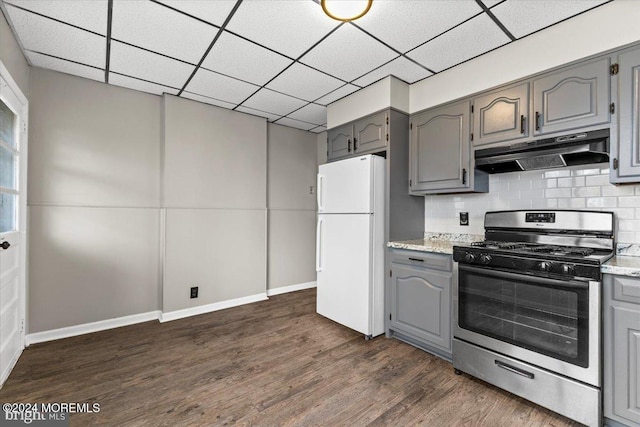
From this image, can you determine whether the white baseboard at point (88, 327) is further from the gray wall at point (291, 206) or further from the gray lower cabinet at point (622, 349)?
the gray lower cabinet at point (622, 349)

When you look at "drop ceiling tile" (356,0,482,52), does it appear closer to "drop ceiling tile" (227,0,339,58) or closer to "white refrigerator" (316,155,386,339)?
"drop ceiling tile" (227,0,339,58)

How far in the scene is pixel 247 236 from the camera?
4.03 m

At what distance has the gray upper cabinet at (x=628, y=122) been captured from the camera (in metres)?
1.78

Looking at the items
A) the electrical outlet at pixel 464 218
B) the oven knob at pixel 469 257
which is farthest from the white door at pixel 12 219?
the electrical outlet at pixel 464 218

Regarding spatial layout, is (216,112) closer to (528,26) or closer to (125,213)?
(125,213)

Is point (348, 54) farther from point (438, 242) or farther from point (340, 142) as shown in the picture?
point (438, 242)

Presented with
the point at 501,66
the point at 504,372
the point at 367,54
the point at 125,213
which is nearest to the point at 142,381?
the point at 125,213

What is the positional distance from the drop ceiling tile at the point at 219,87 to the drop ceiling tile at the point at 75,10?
850mm

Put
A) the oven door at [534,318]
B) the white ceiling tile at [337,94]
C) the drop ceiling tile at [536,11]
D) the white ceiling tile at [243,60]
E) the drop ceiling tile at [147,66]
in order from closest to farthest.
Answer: the oven door at [534,318], the drop ceiling tile at [536,11], the white ceiling tile at [243,60], the drop ceiling tile at [147,66], the white ceiling tile at [337,94]

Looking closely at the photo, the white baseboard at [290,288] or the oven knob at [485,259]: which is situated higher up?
the oven knob at [485,259]

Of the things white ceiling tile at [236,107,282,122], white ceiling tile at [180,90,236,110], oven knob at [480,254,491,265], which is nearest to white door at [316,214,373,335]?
oven knob at [480,254,491,265]

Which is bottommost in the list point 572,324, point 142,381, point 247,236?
point 142,381

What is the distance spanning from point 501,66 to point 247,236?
3309 millimetres

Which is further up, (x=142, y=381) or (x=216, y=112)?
(x=216, y=112)
